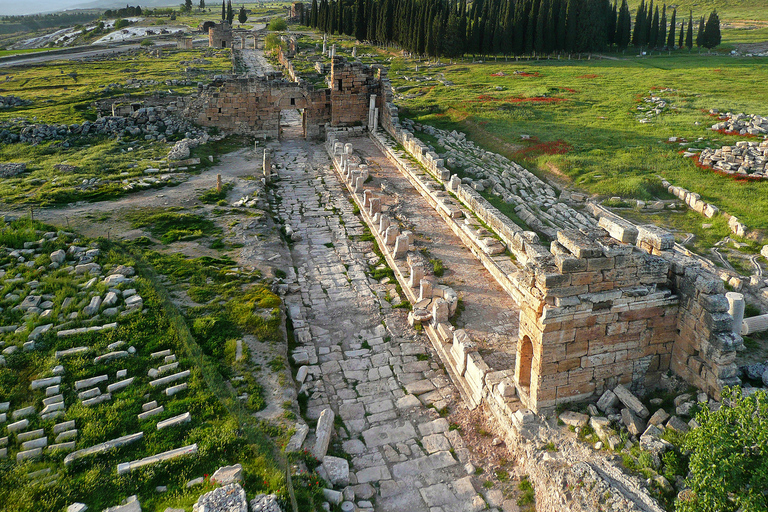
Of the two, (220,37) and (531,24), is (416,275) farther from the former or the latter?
(220,37)

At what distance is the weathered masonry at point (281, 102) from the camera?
86.4ft

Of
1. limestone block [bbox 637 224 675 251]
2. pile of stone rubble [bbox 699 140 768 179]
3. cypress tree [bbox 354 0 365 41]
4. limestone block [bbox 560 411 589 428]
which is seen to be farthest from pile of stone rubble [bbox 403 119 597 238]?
cypress tree [bbox 354 0 365 41]

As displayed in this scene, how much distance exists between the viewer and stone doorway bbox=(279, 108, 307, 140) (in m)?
27.9

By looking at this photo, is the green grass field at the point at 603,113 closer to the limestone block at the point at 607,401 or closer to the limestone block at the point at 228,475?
the limestone block at the point at 607,401

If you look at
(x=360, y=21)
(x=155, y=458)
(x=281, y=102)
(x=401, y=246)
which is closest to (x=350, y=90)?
(x=281, y=102)

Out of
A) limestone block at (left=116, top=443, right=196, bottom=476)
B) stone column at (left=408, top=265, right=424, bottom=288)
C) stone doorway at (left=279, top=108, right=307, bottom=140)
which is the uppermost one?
stone doorway at (left=279, top=108, right=307, bottom=140)

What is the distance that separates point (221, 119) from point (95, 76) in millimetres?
19976

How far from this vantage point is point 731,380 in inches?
315

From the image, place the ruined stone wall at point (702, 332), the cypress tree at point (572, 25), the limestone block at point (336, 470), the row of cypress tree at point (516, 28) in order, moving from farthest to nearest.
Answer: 1. the cypress tree at point (572, 25)
2. the row of cypress tree at point (516, 28)
3. the limestone block at point (336, 470)
4. the ruined stone wall at point (702, 332)

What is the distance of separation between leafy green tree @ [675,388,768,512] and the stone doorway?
2396 centimetres

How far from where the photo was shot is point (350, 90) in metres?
27.2

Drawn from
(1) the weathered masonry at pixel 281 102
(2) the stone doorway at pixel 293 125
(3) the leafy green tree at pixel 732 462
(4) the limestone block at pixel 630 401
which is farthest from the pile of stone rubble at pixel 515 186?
(3) the leafy green tree at pixel 732 462

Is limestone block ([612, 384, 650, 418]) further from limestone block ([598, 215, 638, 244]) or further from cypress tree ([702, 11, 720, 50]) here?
cypress tree ([702, 11, 720, 50])

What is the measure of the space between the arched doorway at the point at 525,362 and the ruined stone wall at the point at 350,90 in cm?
2031
